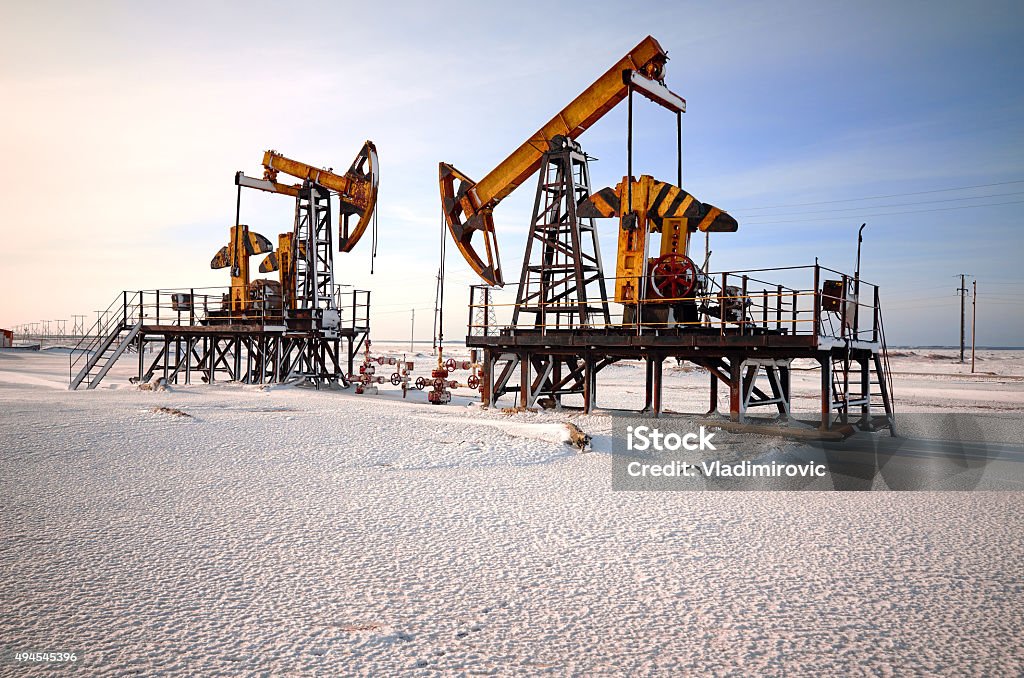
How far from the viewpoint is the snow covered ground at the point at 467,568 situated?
4051 mm

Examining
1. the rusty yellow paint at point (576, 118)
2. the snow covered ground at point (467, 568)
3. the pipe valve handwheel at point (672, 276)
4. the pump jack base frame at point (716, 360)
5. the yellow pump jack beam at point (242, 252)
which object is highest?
the rusty yellow paint at point (576, 118)

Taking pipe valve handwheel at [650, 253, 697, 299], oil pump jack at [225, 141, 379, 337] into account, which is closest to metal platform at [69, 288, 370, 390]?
oil pump jack at [225, 141, 379, 337]

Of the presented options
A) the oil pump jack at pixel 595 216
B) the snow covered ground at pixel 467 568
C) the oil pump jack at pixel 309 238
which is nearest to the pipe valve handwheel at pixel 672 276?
the oil pump jack at pixel 595 216

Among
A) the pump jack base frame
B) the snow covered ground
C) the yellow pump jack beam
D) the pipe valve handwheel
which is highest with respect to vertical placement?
the yellow pump jack beam

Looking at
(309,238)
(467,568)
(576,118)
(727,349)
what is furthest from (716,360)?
(309,238)

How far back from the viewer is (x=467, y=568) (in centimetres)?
539

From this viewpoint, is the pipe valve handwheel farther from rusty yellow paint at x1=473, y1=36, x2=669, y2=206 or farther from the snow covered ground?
the snow covered ground

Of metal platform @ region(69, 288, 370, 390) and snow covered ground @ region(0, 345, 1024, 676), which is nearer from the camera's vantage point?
snow covered ground @ region(0, 345, 1024, 676)

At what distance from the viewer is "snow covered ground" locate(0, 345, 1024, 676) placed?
4051 mm

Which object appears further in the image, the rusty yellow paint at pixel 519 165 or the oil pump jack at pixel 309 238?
the oil pump jack at pixel 309 238

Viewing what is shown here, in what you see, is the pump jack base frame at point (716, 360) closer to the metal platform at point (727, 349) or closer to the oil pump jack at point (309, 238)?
the metal platform at point (727, 349)

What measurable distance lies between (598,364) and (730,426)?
4.17 m

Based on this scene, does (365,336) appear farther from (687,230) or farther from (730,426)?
(730,426)

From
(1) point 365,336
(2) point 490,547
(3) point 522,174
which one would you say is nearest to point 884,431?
(3) point 522,174
